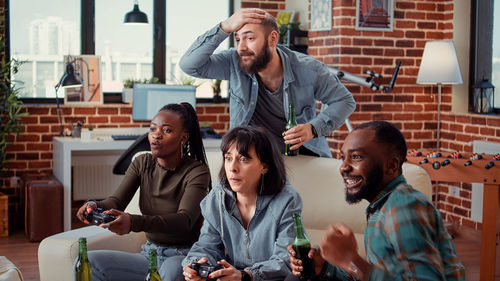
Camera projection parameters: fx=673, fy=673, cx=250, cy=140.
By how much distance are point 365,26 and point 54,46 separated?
278cm

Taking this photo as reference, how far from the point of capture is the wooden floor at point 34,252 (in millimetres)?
4347

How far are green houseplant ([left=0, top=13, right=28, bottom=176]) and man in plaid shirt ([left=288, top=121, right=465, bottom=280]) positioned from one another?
417cm

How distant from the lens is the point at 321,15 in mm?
5566

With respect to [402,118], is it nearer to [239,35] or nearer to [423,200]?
[239,35]

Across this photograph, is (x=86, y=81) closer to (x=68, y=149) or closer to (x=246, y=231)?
(x=68, y=149)

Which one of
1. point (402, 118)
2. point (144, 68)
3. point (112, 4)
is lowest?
point (402, 118)

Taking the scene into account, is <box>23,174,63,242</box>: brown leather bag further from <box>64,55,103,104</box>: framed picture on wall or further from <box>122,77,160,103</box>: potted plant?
<box>122,77,160,103</box>: potted plant

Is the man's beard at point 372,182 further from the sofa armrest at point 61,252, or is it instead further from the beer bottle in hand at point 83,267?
the sofa armrest at point 61,252

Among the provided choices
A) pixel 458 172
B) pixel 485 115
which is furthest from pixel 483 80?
pixel 458 172

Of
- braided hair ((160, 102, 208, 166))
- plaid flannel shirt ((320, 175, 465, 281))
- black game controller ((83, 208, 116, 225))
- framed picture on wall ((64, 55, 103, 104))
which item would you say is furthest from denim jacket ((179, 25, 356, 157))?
framed picture on wall ((64, 55, 103, 104))

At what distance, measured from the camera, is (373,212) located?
1.72 metres

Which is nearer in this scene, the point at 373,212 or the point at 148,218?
the point at 373,212

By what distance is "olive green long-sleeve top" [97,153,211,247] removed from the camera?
105 inches

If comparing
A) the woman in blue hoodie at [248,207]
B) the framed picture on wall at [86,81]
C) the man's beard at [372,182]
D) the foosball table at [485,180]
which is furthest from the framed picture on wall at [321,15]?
the man's beard at [372,182]
